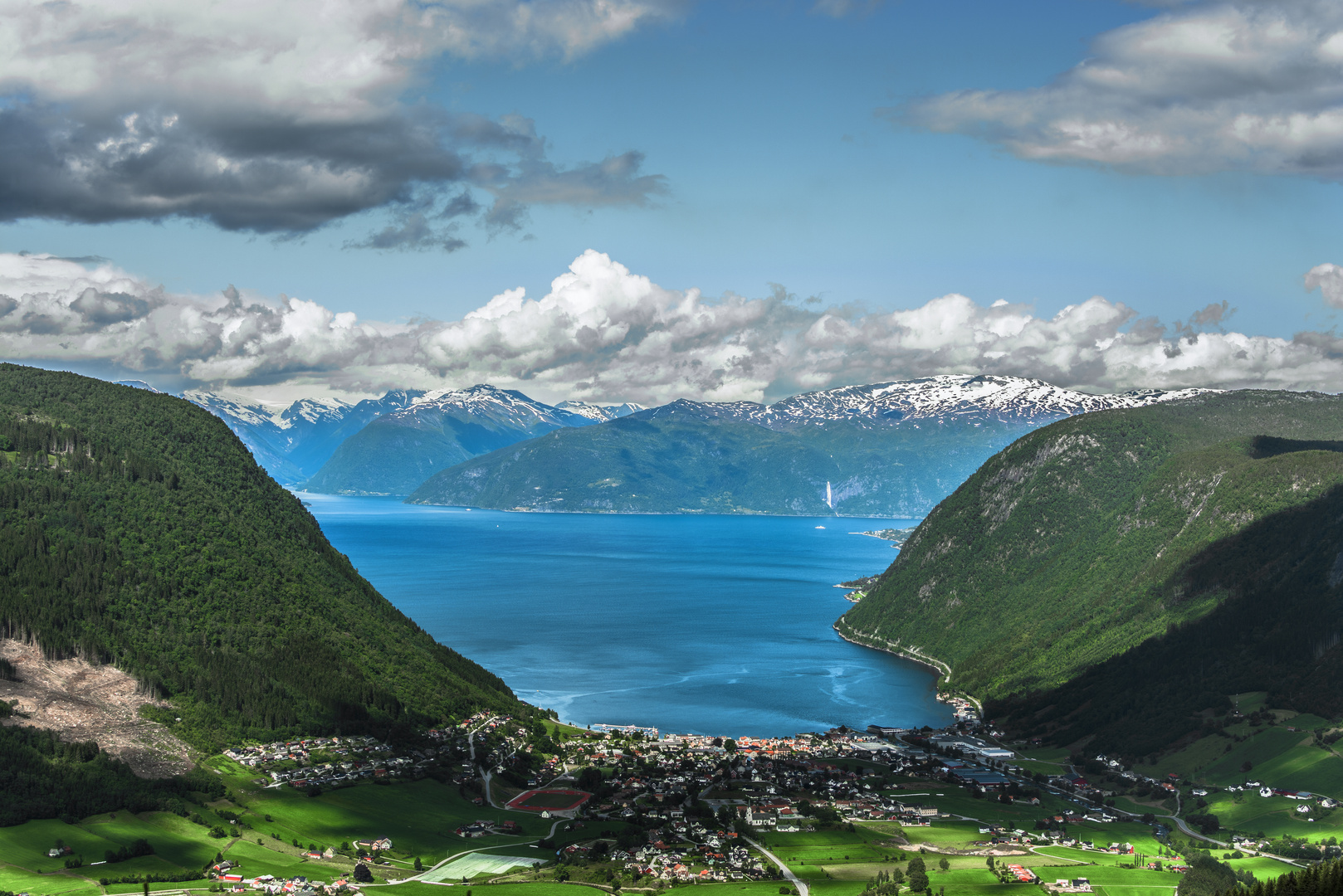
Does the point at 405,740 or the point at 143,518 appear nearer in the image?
the point at 405,740

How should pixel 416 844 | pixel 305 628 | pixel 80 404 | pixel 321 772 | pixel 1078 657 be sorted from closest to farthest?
pixel 416 844 → pixel 321 772 → pixel 305 628 → pixel 80 404 → pixel 1078 657

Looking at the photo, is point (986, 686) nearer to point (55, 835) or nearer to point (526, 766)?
point (526, 766)

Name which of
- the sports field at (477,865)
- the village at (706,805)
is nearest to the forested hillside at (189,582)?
the village at (706,805)

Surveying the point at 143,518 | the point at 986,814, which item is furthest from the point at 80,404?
the point at 986,814

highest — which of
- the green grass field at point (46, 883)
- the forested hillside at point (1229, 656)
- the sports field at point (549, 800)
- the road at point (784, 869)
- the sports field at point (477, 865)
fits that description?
the forested hillside at point (1229, 656)

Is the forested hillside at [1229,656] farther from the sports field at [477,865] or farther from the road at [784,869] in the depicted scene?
the sports field at [477,865]

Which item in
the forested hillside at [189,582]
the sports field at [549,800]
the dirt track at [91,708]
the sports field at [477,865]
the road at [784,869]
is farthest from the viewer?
the forested hillside at [189,582]

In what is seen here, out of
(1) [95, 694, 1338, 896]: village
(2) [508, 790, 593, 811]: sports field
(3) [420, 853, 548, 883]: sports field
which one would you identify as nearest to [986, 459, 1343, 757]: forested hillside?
(1) [95, 694, 1338, 896]: village
